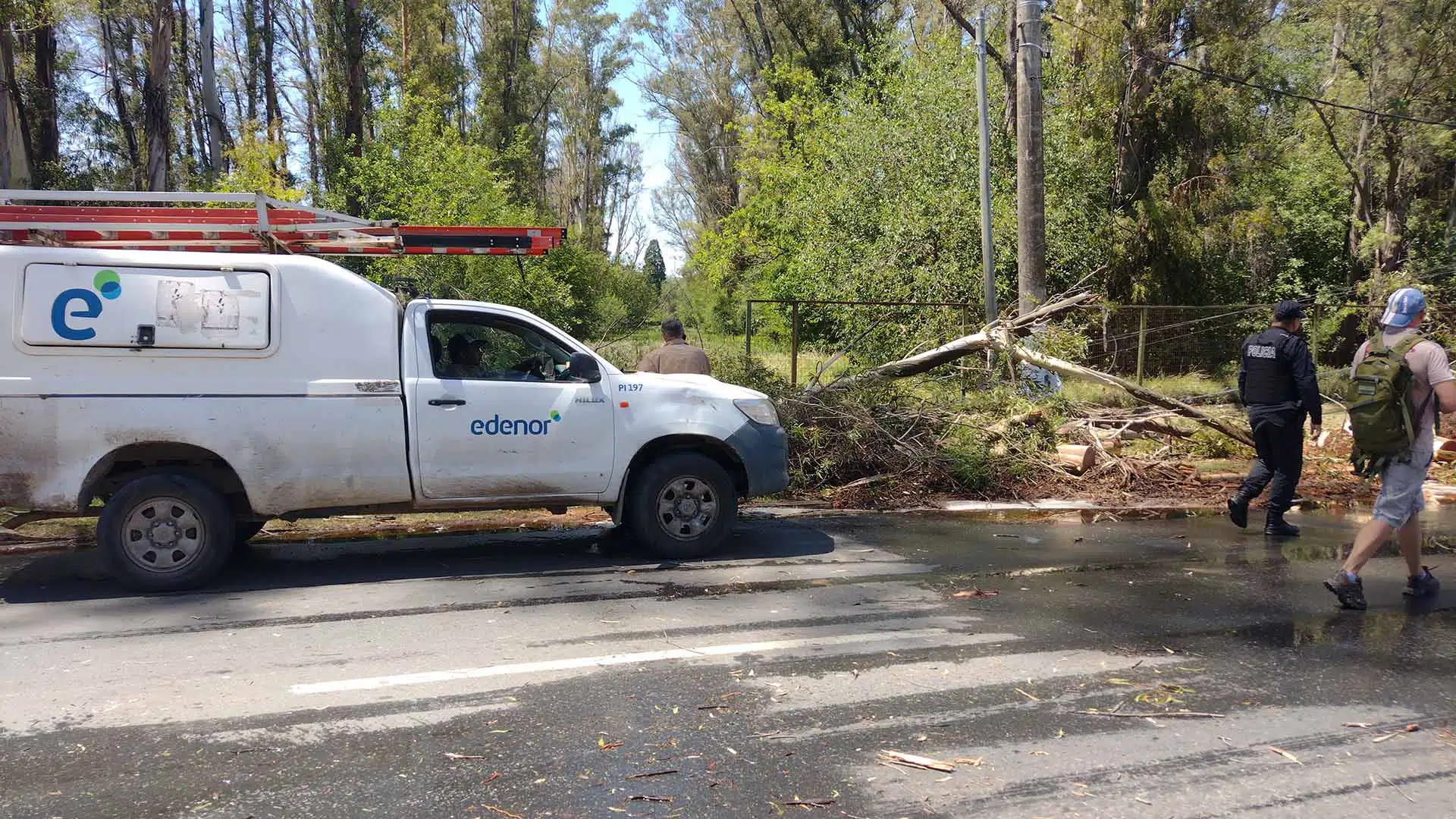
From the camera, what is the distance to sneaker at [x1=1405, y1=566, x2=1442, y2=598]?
6195mm

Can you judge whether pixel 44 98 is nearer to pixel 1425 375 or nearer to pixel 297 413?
pixel 297 413

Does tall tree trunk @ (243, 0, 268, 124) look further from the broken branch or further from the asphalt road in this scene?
the broken branch

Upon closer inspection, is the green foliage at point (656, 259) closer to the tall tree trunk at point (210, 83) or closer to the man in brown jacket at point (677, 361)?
the tall tree trunk at point (210, 83)

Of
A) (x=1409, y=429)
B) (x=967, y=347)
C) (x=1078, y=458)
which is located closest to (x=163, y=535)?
(x=1409, y=429)

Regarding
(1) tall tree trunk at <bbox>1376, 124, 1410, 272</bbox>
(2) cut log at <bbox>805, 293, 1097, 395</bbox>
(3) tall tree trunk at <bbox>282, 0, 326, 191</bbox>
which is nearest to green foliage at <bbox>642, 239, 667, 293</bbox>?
(3) tall tree trunk at <bbox>282, 0, 326, 191</bbox>

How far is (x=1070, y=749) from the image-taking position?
3.87 meters

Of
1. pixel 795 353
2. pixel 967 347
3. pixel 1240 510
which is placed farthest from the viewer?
pixel 795 353

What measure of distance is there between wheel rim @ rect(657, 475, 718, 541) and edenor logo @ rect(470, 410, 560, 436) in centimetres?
100

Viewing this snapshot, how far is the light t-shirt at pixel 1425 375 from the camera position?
5.57 meters

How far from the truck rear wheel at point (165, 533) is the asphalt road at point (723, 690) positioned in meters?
0.19

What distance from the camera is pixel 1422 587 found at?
20.4 ft

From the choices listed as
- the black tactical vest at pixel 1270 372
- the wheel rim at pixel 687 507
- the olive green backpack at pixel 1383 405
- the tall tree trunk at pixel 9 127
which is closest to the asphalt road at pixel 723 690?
the wheel rim at pixel 687 507

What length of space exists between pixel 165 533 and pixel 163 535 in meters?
0.01

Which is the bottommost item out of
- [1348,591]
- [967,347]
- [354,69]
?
[1348,591]
